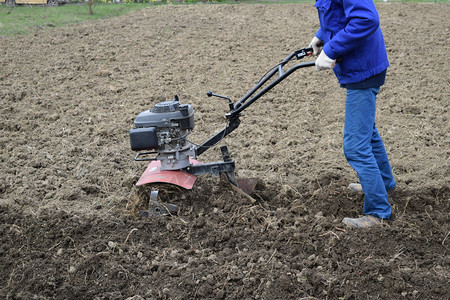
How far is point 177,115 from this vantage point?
3.76 m

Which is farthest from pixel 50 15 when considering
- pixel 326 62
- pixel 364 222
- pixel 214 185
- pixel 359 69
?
pixel 364 222

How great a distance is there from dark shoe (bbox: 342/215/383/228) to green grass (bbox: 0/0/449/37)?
9.22m

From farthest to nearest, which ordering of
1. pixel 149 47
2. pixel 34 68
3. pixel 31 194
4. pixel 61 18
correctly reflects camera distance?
pixel 61 18
pixel 149 47
pixel 34 68
pixel 31 194

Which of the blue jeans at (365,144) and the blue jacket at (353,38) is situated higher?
the blue jacket at (353,38)

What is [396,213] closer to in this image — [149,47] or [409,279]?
[409,279]

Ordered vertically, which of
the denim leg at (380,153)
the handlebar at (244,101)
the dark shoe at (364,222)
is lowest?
the dark shoe at (364,222)

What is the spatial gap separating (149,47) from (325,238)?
678 centimetres

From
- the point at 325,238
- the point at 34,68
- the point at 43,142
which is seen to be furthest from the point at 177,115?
the point at 34,68

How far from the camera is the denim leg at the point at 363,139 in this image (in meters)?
3.36

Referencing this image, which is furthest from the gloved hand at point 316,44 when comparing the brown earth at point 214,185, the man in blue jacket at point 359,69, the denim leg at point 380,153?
the brown earth at point 214,185

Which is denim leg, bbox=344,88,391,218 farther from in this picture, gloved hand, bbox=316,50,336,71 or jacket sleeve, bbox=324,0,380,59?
jacket sleeve, bbox=324,0,380,59

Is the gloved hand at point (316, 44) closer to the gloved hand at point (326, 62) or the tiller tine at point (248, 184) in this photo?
the gloved hand at point (326, 62)

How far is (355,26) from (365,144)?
2.89 ft

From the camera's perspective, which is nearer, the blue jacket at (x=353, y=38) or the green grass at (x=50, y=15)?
the blue jacket at (x=353, y=38)
